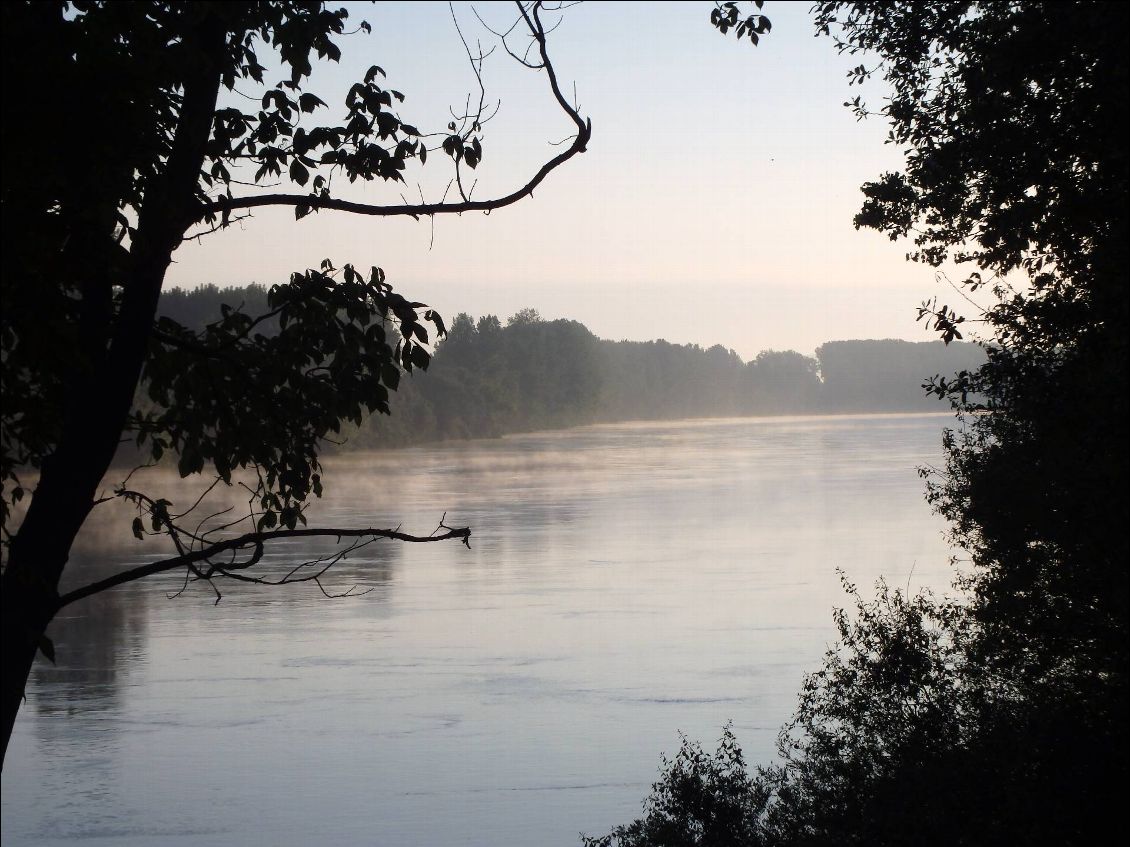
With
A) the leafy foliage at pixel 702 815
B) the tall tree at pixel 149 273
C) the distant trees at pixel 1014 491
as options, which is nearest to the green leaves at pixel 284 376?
the tall tree at pixel 149 273

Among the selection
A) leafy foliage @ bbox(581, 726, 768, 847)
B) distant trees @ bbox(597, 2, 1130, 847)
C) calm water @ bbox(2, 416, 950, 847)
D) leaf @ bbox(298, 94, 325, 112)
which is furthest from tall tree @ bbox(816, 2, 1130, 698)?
calm water @ bbox(2, 416, 950, 847)

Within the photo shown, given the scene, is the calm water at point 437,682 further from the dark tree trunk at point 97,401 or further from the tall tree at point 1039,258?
the dark tree trunk at point 97,401

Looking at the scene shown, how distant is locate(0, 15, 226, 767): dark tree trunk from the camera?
18.2 ft

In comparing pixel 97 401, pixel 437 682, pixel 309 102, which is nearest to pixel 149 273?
pixel 97 401

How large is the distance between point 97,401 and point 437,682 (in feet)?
57.4

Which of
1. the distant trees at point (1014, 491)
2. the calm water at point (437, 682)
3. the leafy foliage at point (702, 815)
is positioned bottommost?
the calm water at point (437, 682)

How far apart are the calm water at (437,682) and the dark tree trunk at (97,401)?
10200 millimetres

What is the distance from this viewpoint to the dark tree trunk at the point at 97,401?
5547mm

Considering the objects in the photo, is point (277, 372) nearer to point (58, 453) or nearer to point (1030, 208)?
point (58, 453)

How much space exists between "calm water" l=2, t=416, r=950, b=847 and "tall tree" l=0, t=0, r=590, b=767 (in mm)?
9208

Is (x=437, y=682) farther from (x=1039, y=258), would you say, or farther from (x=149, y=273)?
(x=149, y=273)

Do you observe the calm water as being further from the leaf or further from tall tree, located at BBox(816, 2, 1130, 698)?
the leaf

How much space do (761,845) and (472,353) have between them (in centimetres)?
14525

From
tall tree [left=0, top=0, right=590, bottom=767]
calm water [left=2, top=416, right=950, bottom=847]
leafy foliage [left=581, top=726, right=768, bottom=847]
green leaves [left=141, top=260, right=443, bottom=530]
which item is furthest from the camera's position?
calm water [left=2, top=416, right=950, bottom=847]
